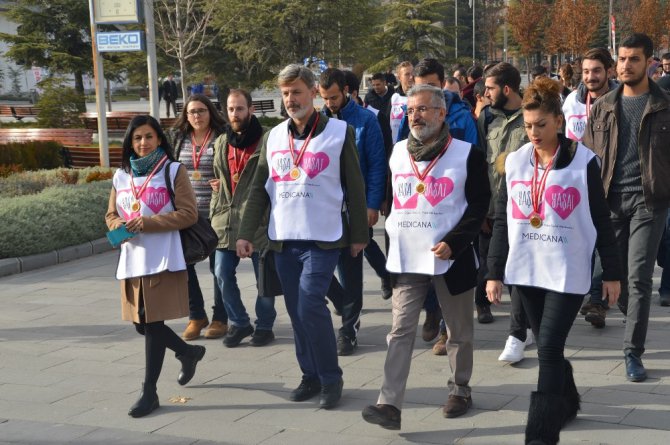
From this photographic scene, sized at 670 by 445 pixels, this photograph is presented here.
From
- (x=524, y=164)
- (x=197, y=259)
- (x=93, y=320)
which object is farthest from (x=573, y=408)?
(x=93, y=320)

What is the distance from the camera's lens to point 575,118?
8.19 meters

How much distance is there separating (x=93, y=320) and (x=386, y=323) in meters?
2.45

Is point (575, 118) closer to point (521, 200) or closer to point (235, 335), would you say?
point (235, 335)

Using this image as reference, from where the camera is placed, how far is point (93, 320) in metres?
8.41

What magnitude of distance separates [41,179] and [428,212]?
33.2 ft

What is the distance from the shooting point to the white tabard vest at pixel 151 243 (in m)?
5.88

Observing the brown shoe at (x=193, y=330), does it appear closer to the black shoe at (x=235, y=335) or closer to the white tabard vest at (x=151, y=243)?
the black shoe at (x=235, y=335)

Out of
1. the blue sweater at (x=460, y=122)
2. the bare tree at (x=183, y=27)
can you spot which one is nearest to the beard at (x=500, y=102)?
the blue sweater at (x=460, y=122)

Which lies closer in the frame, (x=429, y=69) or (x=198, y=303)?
(x=429, y=69)

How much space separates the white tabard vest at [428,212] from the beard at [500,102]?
6.74 ft

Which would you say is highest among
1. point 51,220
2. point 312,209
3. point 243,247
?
point 312,209

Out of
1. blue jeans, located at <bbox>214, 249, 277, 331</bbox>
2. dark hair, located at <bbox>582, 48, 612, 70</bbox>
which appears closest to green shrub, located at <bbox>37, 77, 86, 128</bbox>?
blue jeans, located at <bbox>214, 249, 277, 331</bbox>

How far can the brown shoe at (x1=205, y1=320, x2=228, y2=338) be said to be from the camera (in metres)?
7.62

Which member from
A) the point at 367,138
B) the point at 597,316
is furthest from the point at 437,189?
the point at 597,316
